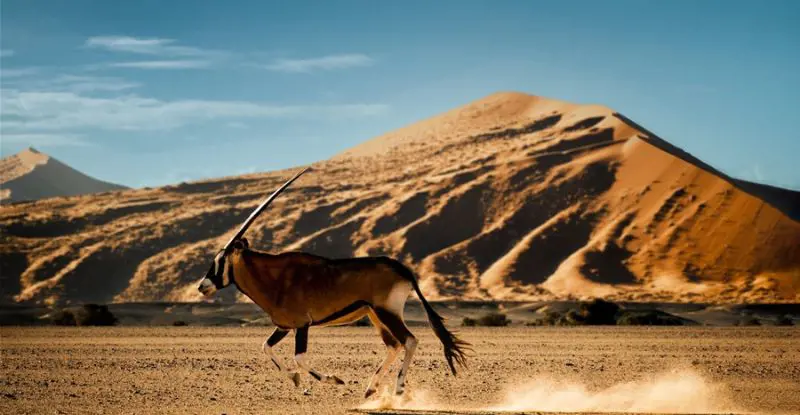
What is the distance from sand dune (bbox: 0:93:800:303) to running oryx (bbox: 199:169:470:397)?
64.9 m

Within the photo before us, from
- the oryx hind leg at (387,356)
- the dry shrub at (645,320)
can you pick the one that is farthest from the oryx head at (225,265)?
the dry shrub at (645,320)

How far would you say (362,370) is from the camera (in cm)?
2294

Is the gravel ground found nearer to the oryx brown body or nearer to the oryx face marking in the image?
the oryx brown body

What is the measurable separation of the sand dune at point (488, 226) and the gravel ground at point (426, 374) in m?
42.9

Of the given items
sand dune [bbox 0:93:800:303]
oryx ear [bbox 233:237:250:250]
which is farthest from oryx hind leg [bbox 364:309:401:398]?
sand dune [bbox 0:93:800:303]

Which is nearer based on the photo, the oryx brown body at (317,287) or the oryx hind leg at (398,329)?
the oryx brown body at (317,287)

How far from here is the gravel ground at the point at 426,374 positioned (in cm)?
1585

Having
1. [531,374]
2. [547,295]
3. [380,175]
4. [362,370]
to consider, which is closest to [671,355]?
[531,374]

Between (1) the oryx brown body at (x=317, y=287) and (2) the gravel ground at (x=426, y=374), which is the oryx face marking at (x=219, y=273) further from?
(2) the gravel ground at (x=426, y=374)

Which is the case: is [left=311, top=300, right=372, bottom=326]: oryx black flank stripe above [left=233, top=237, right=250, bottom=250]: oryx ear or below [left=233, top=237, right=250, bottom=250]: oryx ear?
below

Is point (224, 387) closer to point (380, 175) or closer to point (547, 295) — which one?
point (547, 295)

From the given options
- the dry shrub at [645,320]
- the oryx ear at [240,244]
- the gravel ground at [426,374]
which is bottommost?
the dry shrub at [645,320]

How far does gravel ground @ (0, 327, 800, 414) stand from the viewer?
52.0ft

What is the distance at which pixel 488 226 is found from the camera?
318 ft
